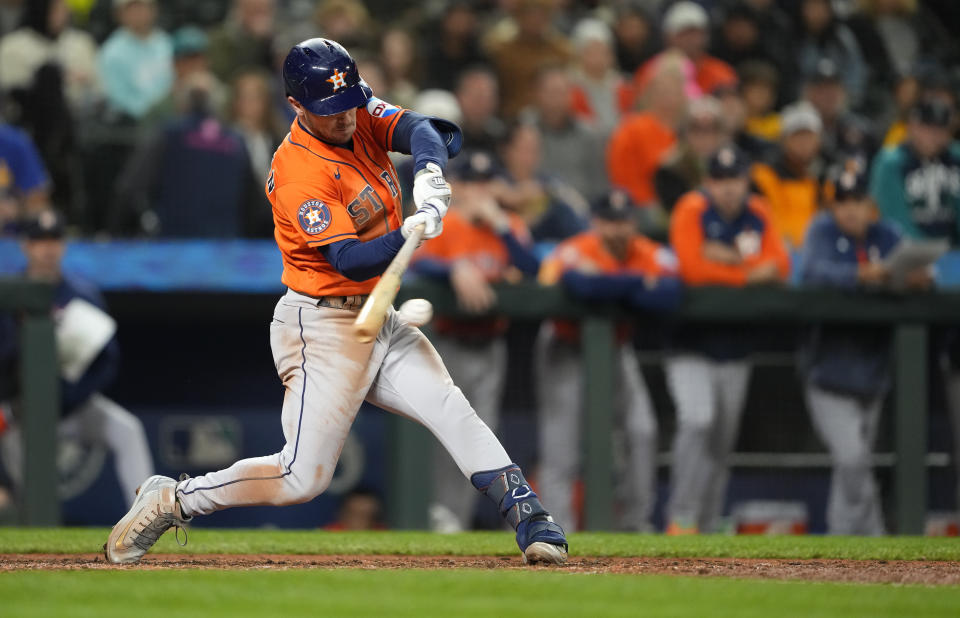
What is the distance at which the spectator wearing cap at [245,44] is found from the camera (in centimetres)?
915

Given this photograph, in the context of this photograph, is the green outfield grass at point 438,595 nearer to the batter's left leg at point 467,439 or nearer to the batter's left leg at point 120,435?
the batter's left leg at point 467,439

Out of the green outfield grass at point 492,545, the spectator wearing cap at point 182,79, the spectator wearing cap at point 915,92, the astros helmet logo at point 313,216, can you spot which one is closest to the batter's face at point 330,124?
the astros helmet logo at point 313,216

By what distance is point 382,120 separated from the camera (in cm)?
481

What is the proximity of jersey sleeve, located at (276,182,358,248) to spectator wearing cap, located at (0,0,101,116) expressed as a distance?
4.54m

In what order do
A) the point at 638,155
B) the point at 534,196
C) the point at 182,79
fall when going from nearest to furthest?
the point at 534,196, the point at 182,79, the point at 638,155

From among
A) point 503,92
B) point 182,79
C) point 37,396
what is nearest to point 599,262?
point 503,92

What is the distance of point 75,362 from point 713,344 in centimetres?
330

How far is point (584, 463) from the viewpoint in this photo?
748 cm

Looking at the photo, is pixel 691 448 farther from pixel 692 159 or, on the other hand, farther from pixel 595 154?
pixel 595 154

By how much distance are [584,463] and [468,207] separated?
4.80ft

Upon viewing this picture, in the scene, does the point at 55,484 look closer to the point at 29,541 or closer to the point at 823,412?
the point at 29,541

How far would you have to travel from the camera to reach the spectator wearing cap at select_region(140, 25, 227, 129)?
859cm

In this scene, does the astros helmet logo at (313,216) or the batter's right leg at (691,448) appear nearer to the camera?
the astros helmet logo at (313,216)

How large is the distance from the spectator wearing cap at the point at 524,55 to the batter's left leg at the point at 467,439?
5074mm
